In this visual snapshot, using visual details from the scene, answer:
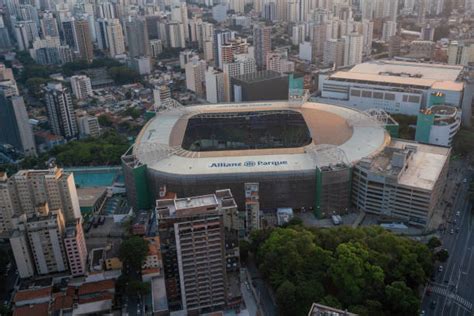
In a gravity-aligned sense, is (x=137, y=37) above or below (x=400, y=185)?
above

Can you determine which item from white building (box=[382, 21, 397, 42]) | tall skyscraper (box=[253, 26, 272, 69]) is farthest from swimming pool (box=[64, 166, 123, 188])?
white building (box=[382, 21, 397, 42])

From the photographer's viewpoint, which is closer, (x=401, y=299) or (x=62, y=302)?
(x=401, y=299)

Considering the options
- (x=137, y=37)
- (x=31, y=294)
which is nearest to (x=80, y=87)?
(x=137, y=37)

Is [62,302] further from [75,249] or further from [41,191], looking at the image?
[41,191]

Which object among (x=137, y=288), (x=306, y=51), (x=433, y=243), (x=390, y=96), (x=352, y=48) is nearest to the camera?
(x=137, y=288)

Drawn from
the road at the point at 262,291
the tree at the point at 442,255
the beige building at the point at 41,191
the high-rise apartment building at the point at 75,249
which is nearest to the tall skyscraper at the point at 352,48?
the tree at the point at 442,255

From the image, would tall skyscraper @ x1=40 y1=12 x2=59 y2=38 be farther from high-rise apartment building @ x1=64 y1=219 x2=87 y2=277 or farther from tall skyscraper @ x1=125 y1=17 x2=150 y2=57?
high-rise apartment building @ x1=64 y1=219 x2=87 y2=277
